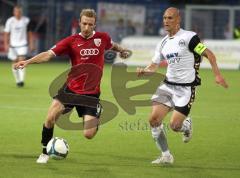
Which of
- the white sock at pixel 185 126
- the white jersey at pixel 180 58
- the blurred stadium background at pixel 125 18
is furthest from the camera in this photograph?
the blurred stadium background at pixel 125 18

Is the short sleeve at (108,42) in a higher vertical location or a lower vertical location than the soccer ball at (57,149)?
higher

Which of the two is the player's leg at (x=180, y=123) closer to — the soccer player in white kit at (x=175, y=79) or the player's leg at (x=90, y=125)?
the soccer player in white kit at (x=175, y=79)

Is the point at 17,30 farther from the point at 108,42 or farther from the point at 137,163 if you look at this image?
the point at 137,163

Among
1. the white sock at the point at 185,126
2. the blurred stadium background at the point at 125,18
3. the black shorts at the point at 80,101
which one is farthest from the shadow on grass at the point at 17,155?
the blurred stadium background at the point at 125,18

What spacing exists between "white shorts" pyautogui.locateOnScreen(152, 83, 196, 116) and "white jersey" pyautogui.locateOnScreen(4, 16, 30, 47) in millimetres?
13835

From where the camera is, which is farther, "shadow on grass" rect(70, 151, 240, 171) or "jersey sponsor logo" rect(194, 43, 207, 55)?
"jersey sponsor logo" rect(194, 43, 207, 55)

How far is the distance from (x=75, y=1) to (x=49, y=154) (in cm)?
3148

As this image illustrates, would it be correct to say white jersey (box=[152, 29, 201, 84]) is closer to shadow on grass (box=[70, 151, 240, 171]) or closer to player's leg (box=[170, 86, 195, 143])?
player's leg (box=[170, 86, 195, 143])

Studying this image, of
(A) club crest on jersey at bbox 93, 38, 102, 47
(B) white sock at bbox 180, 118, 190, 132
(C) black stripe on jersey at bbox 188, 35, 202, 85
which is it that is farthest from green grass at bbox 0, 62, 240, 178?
(A) club crest on jersey at bbox 93, 38, 102, 47

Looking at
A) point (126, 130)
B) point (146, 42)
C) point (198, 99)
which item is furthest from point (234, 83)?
point (126, 130)

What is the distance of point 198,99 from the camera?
75.1 ft

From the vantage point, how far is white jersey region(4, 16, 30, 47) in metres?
25.8

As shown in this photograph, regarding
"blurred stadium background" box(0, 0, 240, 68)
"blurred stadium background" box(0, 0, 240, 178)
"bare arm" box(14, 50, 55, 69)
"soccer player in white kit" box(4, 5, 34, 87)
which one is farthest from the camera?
"blurred stadium background" box(0, 0, 240, 68)

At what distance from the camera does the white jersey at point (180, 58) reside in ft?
41.0
